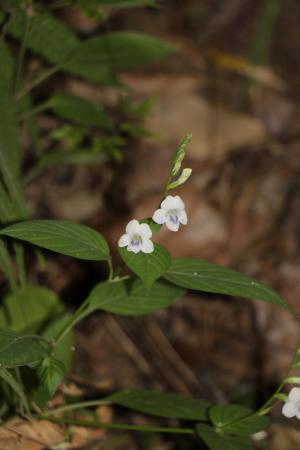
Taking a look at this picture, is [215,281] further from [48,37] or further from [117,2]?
[48,37]

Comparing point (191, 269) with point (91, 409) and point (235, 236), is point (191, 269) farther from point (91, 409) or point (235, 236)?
point (235, 236)

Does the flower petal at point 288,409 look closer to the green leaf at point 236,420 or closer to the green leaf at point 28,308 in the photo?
the green leaf at point 236,420

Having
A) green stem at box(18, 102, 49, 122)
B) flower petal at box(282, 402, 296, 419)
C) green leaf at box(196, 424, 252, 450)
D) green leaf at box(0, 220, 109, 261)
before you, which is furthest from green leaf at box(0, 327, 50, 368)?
green stem at box(18, 102, 49, 122)

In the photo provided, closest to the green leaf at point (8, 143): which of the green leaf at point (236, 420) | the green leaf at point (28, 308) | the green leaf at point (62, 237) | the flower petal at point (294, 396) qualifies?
the green leaf at point (28, 308)

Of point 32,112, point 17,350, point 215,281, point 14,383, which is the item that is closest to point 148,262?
point 215,281

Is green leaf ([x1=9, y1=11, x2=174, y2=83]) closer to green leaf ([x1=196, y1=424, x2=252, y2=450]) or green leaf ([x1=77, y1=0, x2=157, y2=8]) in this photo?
green leaf ([x1=77, y1=0, x2=157, y2=8])
